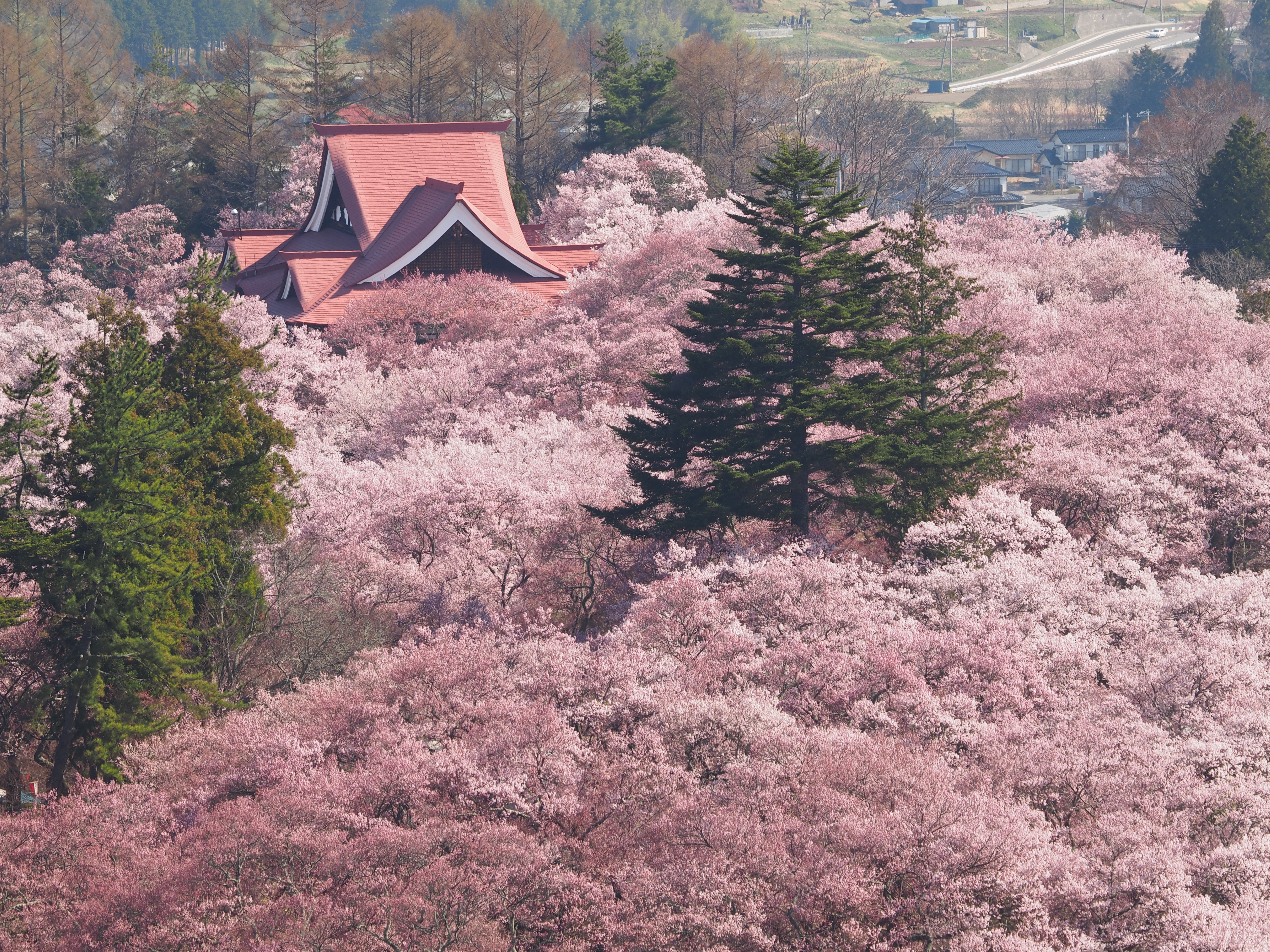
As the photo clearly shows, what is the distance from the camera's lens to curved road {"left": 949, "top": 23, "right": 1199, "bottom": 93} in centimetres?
13650

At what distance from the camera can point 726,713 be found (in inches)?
595

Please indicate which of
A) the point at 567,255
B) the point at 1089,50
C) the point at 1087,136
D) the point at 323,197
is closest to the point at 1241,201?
the point at 567,255

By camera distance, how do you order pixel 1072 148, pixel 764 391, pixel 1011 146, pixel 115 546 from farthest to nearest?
pixel 1011 146 < pixel 1072 148 < pixel 764 391 < pixel 115 546

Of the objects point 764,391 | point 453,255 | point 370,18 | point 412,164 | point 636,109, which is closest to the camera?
point 764,391

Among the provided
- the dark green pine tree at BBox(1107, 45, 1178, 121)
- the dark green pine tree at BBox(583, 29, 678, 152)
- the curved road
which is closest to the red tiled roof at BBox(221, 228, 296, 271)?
the dark green pine tree at BBox(583, 29, 678, 152)

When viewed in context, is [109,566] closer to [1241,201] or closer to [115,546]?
[115,546]

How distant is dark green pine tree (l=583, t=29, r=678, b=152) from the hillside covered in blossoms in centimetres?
2907

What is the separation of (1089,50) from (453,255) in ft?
403

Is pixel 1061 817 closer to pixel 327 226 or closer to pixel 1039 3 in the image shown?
pixel 327 226

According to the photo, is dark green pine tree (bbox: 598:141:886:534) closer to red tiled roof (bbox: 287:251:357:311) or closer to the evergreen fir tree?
the evergreen fir tree

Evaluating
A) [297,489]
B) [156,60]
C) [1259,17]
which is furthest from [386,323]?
[1259,17]

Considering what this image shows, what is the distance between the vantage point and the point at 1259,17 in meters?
105

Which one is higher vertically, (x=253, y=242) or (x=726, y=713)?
(x=726, y=713)

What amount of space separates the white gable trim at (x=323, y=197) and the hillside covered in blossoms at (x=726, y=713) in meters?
19.6
